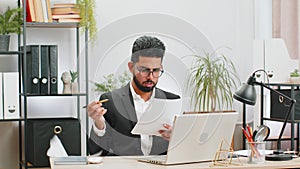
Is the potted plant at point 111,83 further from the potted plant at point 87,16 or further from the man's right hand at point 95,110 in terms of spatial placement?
the man's right hand at point 95,110

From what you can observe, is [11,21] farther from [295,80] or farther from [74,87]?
[295,80]

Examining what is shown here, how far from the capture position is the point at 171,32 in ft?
16.6

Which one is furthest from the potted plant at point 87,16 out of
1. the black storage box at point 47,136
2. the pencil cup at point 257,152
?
the pencil cup at point 257,152

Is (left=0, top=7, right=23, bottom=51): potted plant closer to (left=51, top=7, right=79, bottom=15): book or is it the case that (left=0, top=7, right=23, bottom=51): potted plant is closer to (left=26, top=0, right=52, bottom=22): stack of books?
(left=26, top=0, right=52, bottom=22): stack of books

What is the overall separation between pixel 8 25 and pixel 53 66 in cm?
42

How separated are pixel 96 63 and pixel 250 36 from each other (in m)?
1.36

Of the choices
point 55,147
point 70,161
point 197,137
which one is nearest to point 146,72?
point 197,137

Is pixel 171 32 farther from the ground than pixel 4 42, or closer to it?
farther from the ground

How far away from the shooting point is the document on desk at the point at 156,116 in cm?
301

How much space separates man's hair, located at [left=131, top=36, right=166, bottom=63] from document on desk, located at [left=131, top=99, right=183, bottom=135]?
1.55 feet

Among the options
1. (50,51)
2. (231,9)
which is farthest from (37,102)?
(231,9)

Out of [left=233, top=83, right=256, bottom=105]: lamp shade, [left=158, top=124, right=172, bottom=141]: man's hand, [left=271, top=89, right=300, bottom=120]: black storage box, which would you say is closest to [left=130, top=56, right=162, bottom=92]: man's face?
[left=158, top=124, right=172, bottom=141]: man's hand

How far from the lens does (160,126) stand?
3.05m

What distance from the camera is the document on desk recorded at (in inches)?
118
